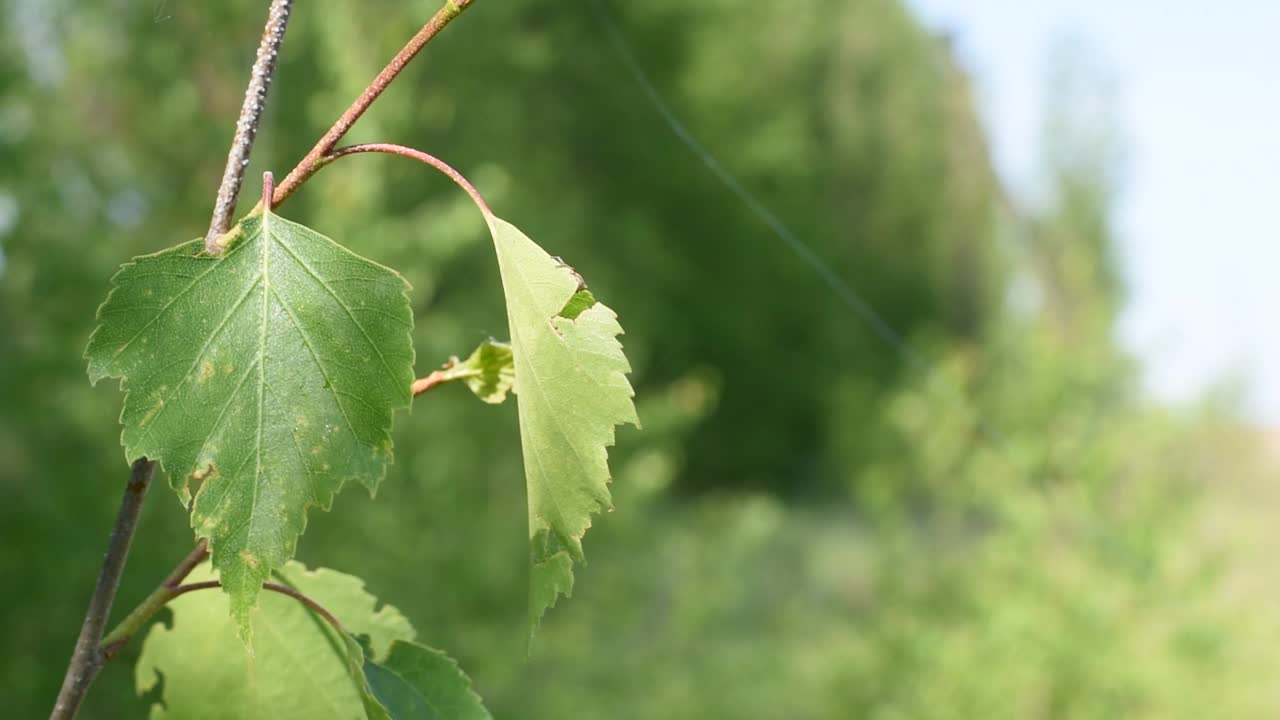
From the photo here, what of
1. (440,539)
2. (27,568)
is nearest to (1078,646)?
(440,539)

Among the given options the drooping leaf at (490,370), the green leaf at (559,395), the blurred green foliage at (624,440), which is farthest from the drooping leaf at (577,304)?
the blurred green foliage at (624,440)

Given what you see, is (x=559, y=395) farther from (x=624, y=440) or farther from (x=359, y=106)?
(x=624, y=440)

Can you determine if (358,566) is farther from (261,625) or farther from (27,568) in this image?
(261,625)

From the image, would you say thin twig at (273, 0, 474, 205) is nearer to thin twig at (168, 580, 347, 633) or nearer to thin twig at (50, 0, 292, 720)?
thin twig at (50, 0, 292, 720)

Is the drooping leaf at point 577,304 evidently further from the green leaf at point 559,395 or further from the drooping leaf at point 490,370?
the drooping leaf at point 490,370

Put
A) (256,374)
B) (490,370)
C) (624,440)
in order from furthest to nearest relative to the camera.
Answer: (624,440) → (490,370) → (256,374)

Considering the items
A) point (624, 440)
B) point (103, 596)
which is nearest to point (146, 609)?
point (103, 596)

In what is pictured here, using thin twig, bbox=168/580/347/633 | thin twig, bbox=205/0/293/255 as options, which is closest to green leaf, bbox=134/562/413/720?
thin twig, bbox=168/580/347/633
